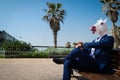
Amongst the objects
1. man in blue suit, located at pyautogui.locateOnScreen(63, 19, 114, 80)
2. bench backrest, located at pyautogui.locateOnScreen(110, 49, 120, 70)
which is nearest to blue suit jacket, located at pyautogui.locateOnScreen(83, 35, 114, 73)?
man in blue suit, located at pyautogui.locateOnScreen(63, 19, 114, 80)

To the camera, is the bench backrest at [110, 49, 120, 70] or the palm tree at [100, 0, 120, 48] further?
the palm tree at [100, 0, 120, 48]

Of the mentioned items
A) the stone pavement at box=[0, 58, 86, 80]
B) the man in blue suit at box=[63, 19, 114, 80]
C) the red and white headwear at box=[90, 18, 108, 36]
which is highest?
the red and white headwear at box=[90, 18, 108, 36]

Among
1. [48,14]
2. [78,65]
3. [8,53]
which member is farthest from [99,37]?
[48,14]

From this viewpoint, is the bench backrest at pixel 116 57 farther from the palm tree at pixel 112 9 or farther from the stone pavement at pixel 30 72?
the palm tree at pixel 112 9

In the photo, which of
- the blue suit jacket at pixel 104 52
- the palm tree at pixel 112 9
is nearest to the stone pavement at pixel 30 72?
the blue suit jacket at pixel 104 52

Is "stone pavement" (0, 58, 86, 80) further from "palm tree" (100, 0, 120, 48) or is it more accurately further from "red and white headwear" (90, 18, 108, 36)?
"palm tree" (100, 0, 120, 48)

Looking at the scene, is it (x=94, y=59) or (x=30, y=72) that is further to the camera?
(x=30, y=72)

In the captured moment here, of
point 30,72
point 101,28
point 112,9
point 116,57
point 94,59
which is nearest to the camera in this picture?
point 94,59

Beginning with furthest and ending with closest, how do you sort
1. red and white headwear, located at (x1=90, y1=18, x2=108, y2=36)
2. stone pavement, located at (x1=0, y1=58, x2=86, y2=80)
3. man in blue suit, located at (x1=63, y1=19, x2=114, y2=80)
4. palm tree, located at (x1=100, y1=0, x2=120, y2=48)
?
1. palm tree, located at (x1=100, y1=0, x2=120, y2=48)
2. stone pavement, located at (x1=0, y1=58, x2=86, y2=80)
3. red and white headwear, located at (x1=90, y1=18, x2=108, y2=36)
4. man in blue suit, located at (x1=63, y1=19, x2=114, y2=80)

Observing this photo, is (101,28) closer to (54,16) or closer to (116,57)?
(116,57)

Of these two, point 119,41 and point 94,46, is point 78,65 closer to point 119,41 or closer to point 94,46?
point 94,46

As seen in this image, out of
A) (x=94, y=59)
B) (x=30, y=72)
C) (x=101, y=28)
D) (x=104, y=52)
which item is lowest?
(x=30, y=72)

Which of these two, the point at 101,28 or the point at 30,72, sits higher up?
the point at 101,28

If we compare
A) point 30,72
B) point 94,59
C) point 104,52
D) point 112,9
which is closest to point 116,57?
point 104,52
